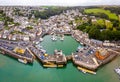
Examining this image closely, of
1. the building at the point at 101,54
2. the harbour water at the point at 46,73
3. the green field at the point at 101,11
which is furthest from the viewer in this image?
the green field at the point at 101,11

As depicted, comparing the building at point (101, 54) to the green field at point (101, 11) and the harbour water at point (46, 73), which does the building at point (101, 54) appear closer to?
the harbour water at point (46, 73)

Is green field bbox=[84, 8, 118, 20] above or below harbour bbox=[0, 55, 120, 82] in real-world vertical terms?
above

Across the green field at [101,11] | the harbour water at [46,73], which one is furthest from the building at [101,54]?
the green field at [101,11]

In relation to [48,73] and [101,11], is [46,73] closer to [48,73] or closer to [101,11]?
[48,73]

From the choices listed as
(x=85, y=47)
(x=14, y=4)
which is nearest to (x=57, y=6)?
(x=14, y=4)

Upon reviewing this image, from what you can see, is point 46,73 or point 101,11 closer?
point 46,73

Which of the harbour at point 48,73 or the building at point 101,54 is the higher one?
the building at point 101,54

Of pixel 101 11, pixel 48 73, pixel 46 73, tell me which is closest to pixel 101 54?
pixel 48 73

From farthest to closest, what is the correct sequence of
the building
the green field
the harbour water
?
the green field, the building, the harbour water

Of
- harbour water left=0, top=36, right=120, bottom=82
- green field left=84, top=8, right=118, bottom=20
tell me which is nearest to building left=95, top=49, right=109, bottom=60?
harbour water left=0, top=36, right=120, bottom=82

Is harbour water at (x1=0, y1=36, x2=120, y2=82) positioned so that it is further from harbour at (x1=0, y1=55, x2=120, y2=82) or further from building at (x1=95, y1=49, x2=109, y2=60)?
building at (x1=95, y1=49, x2=109, y2=60)

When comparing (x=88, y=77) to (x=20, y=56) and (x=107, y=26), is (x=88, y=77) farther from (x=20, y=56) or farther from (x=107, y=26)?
(x=107, y=26)

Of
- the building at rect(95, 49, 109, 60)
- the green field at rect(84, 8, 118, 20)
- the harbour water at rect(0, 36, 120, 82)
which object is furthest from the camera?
the green field at rect(84, 8, 118, 20)
